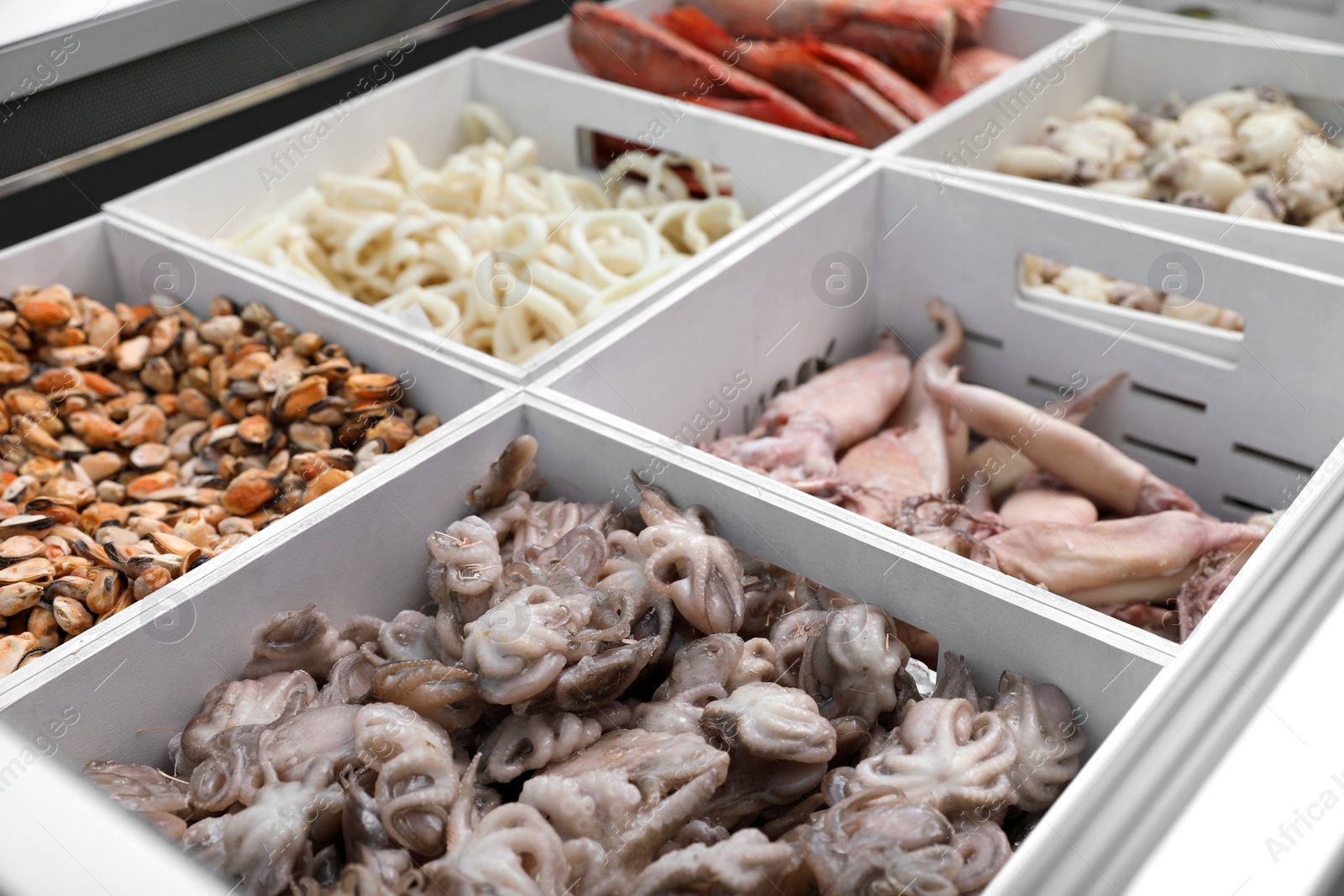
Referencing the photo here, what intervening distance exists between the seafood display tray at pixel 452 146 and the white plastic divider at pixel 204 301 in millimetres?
35

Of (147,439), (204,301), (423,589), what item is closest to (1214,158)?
(423,589)

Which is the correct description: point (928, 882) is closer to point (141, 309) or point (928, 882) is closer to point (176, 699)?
point (176, 699)

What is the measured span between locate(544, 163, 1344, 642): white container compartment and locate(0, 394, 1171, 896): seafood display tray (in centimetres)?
18

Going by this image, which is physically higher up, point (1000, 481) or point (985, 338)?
point (985, 338)

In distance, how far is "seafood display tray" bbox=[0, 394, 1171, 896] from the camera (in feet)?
3.83

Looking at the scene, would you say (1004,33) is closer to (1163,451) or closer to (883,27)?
(883,27)

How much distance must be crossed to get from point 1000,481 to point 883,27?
56.6 inches

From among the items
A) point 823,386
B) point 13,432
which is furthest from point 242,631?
point 823,386

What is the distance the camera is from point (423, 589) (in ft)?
5.10

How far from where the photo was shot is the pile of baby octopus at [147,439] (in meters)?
1.38

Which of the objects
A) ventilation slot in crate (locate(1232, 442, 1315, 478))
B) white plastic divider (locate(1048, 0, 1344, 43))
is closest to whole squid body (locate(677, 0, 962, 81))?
white plastic divider (locate(1048, 0, 1344, 43))

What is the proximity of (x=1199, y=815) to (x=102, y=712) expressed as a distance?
1.12m

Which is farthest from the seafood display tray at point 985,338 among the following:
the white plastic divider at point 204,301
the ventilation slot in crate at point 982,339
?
the white plastic divider at point 204,301

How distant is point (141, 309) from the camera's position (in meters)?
2.06
